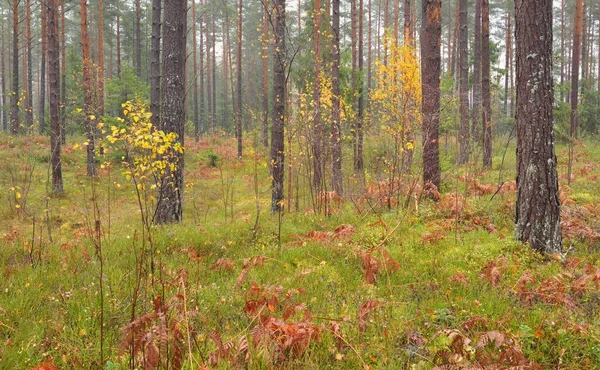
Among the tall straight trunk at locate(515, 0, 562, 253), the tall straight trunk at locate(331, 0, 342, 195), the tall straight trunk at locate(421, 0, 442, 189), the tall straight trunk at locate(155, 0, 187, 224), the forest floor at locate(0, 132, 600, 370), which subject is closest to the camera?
the forest floor at locate(0, 132, 600, 370)

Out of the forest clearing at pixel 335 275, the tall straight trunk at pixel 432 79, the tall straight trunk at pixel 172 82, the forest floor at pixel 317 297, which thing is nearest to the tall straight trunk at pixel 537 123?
the forest clearing at pixel 335 275

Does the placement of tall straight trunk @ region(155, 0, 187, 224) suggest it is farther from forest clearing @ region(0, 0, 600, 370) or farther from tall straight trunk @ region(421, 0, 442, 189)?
tall straight trunk @ region(421, 0, 442, 189)

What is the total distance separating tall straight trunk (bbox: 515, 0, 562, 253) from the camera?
4.42 meters

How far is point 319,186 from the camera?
24.6ft

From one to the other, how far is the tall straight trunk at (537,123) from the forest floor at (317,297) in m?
0.40

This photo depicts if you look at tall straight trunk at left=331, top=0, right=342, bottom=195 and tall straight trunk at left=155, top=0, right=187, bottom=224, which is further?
tall straight trunk at left=331, top=0, right=342, bottom=195

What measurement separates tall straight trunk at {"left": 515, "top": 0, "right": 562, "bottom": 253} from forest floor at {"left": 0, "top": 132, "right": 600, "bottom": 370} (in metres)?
0.40

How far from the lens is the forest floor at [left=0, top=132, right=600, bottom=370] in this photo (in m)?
2.49

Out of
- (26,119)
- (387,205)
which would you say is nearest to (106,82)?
(26,119)

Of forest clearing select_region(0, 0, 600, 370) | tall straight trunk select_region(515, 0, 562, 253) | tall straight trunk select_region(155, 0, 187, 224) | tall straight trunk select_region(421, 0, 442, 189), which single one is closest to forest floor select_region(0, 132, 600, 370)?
forest clearing select_region(0, 0, 600, 370)

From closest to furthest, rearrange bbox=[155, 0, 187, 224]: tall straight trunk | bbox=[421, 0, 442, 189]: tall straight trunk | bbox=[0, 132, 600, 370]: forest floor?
bbox=[0, 132, 600, 370]: forest floor < bbox=[155, 0, 187, 224]: tall straight trunk < bbox=[421, 0, 442, 189]: tall straight trunk

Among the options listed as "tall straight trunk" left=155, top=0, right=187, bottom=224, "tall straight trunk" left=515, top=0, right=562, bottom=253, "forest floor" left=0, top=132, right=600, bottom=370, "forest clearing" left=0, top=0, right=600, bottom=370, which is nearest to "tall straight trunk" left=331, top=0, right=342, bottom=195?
"forest clearing" left=0, top=0, right=600, bottom=370

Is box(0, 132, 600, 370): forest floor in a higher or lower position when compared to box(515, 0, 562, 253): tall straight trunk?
lower

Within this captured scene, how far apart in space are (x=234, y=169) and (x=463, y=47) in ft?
35.6
